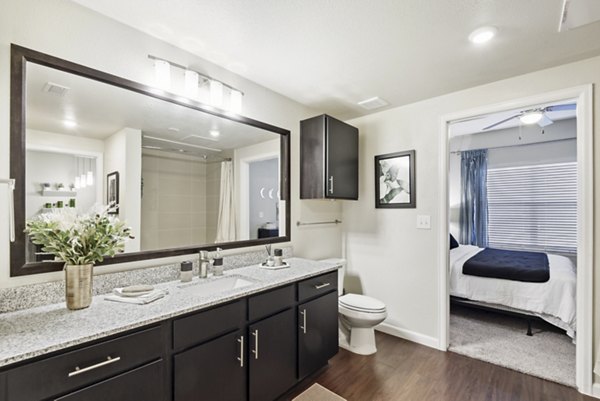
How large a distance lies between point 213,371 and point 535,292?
127 inches

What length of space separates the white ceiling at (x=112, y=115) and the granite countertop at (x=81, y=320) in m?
0.91

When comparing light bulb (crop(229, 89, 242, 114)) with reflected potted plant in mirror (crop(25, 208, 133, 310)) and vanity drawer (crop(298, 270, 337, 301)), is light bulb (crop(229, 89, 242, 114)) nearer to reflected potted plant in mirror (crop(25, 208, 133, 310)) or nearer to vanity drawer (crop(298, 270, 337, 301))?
reflected potted plant in mirror (crop(25, 208, 133, 310))

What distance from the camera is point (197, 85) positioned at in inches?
78.5

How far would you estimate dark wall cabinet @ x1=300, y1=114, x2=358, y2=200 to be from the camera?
266cm

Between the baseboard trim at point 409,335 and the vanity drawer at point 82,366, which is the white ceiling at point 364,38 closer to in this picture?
the vanity drawer at point 82,366

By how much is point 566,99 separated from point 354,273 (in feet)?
7.99

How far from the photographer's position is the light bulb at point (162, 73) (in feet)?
5.86

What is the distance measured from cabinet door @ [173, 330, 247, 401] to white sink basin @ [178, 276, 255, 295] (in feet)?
1.11

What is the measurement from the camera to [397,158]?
298 cm

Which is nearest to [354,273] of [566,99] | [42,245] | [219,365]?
[219,365]

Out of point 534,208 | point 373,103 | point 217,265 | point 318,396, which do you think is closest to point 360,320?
point 318,396

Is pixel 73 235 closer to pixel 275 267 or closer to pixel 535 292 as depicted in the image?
pixel 275 267

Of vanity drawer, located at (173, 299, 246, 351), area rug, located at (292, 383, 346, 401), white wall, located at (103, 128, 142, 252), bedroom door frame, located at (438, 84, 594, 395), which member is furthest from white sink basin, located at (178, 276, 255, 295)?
bedroom door frame, located at (438, 84, 594, 395)

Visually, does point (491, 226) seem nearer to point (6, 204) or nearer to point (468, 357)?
point (468, 357)
